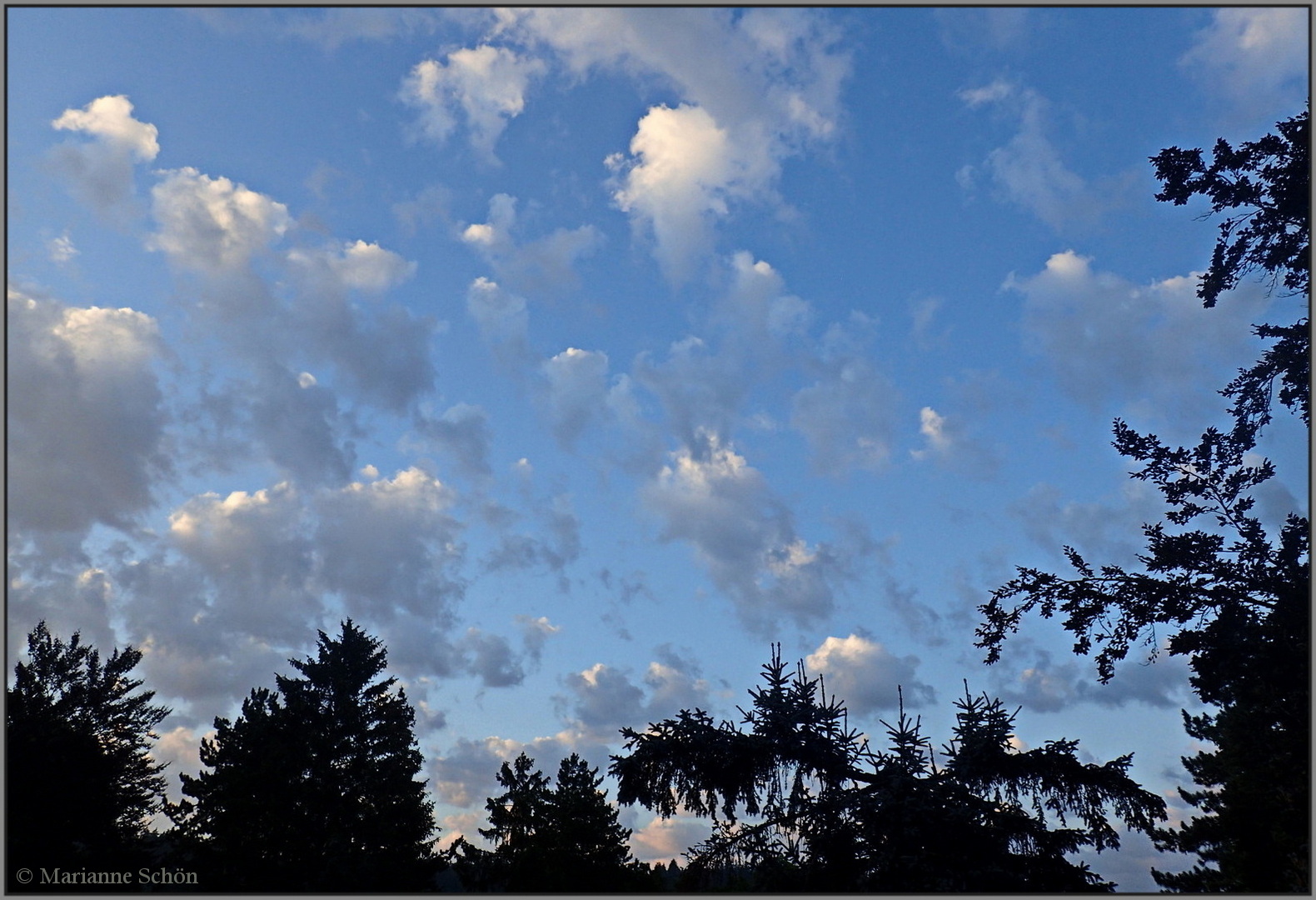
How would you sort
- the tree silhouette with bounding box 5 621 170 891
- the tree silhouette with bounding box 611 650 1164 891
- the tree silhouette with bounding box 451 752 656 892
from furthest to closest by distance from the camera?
the tree silhouette with bounding box 451 752 656 892
the tree silhouette with bounding box 5 621 170 891
the tree silhouette with bounding box 611 650 1164 891

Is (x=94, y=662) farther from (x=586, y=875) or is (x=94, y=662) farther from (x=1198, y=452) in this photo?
(x=1198, y=452)

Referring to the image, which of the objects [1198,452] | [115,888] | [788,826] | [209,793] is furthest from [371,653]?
[1198,452]

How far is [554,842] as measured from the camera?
52344mm

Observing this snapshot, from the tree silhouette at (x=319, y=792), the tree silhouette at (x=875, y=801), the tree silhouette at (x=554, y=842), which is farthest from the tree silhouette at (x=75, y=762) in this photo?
the tree silhouette at (x=875, y=801)

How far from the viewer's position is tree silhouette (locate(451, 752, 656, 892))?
49.7m

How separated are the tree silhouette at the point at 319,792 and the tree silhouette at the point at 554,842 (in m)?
6.97

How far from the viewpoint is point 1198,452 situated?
13.9 metres

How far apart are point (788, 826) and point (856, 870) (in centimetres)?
114

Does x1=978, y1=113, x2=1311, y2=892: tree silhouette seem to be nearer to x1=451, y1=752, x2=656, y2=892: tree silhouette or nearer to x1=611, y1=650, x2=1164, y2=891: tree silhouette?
x1=611, y1=650, x2=1164, y2=891: tree silhouette

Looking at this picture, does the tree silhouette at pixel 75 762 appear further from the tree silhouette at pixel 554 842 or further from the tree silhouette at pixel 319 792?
the tree silhouette at pixel 554 842

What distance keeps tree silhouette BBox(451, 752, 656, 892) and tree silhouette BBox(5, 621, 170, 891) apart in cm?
1778

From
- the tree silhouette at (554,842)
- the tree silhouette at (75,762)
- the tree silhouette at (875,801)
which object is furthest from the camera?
the tree silhouette at (554,842)

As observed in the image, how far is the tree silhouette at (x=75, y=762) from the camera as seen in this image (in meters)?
37.7

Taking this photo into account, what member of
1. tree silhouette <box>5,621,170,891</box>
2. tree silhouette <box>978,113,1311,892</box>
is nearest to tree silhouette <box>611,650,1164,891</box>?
tree silhouette <box>978,113,1311,892</box>
